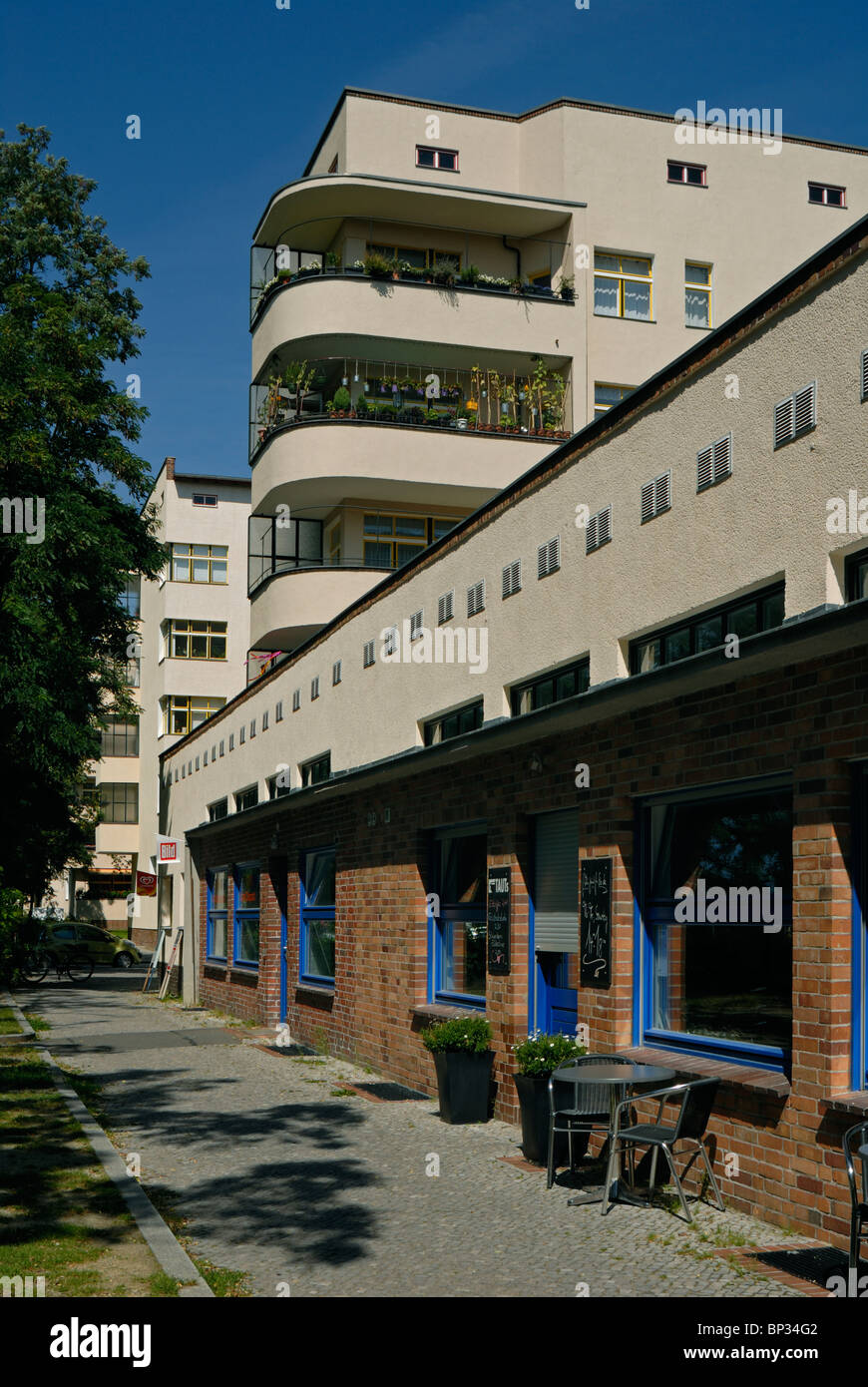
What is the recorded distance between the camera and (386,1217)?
321 inches

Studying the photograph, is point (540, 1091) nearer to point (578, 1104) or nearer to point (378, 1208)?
point (578, 1104)

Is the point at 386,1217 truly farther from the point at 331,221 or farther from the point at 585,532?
the point at 331,221

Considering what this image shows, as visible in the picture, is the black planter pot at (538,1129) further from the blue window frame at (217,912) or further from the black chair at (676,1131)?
the blue window frame at (217,912)

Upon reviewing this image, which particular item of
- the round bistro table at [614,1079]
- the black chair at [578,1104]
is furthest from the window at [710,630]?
the black chair at [578,1104]

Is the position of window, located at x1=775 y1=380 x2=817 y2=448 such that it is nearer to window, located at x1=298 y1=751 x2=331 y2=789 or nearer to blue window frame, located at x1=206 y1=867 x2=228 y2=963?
window, located at x1=298 y1=751 x2=331 y2=789

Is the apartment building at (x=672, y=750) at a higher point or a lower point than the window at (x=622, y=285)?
lower

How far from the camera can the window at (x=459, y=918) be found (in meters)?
12.8

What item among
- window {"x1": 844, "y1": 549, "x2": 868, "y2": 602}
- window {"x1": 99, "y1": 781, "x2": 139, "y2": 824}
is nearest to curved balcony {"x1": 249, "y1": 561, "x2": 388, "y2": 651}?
window {"x1": 844, "y1": 549, "x2": 868, "y2": 602}

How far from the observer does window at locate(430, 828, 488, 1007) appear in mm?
12766

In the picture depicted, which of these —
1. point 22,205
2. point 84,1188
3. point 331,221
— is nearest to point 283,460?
point 331,221

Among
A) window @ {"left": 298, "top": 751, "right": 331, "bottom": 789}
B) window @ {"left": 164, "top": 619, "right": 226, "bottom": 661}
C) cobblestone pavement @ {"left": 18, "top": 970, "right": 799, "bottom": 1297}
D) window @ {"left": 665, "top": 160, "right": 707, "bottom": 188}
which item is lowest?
cobblestone pavement @ {"left": 18, "top": 970, "right": 799, "bottom": 1297}

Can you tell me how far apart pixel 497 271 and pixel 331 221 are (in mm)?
3548

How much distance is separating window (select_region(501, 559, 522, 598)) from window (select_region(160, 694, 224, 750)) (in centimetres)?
3652

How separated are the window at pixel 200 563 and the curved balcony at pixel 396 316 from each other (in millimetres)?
22230
